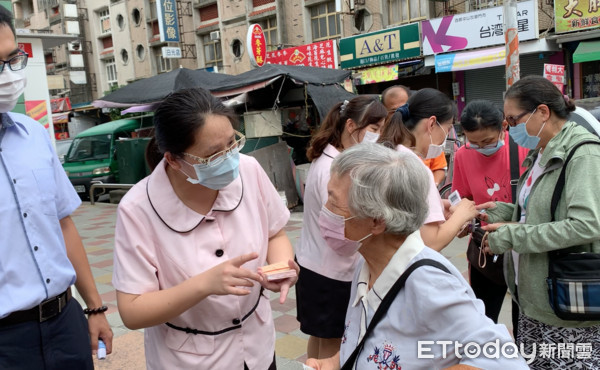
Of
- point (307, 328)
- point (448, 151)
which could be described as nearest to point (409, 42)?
point (448, 151)

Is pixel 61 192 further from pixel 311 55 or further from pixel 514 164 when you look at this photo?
pixel 311 55

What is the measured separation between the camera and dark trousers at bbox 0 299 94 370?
1753 mm

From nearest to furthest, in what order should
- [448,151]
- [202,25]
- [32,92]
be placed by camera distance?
[32,92] → [448,151] → [202,25]

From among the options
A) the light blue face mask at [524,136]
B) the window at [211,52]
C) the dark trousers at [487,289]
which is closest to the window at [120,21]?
→ the window at [211,52]

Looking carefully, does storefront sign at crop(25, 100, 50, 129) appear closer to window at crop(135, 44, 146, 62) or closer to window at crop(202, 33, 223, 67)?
window at crop(202, 33, 223, 67)

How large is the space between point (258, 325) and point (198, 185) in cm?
57

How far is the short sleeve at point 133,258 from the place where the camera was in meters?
1.67

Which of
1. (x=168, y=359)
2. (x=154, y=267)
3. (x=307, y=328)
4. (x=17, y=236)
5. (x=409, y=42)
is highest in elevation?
(x=409, y=42)

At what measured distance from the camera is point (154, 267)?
1723 millimetres

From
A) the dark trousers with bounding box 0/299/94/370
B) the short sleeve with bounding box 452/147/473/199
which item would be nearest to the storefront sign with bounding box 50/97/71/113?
the short sleeve with bounding box 452/147/473/199

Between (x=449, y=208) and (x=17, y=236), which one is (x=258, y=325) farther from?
(x=449, y=208)

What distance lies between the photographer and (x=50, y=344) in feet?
6.10

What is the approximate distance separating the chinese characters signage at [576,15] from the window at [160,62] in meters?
20.3

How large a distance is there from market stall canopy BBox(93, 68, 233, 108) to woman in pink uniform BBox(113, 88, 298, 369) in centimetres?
806
